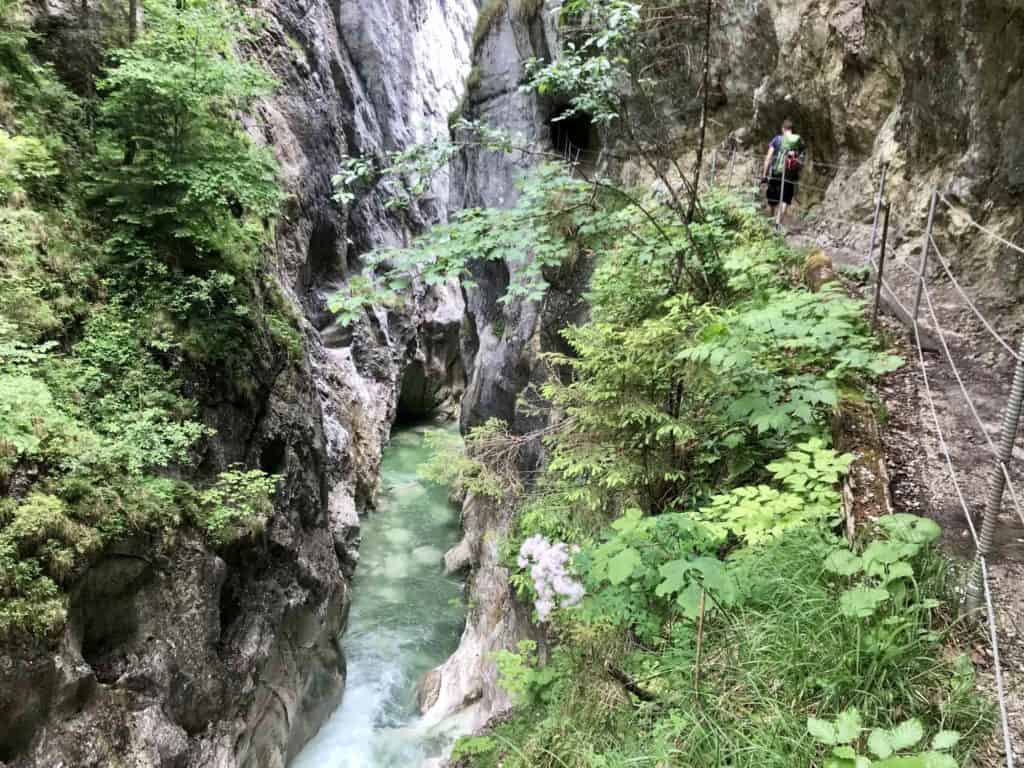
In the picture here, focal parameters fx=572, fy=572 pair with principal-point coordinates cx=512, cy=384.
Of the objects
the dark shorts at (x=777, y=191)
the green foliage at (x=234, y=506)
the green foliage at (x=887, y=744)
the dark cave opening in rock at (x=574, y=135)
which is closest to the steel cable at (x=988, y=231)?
the green foliage at (x=887, y=744)

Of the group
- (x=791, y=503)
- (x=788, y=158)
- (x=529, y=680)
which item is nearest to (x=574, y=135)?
(x=788, y=158)

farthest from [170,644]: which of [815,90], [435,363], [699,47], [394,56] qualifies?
[394,56]

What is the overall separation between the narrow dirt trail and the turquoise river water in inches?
195

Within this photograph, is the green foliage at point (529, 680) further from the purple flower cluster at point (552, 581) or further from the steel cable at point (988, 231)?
the steel cable at point (988, 231)

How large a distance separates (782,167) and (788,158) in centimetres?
17

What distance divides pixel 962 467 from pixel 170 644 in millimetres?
7252

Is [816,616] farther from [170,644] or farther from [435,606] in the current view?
[435,606]

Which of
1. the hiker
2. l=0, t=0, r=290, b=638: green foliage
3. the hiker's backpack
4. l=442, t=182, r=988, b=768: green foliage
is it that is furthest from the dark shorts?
l=0, t=0, r=290, b=638: green foliage

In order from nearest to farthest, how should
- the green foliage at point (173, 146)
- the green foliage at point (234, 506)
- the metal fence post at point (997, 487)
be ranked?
1. the metal fence post at point (997, 487)
2. the green foliage at point (234, 506)
3. the green foliage at point (173, 146)

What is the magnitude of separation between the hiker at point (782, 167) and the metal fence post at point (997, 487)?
6822 mm

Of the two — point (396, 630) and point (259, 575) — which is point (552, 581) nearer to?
point (259, 575)

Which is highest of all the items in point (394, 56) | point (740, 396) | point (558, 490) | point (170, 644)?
point (394, 56)

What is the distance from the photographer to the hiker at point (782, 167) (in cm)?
818

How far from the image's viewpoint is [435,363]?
2798cm
